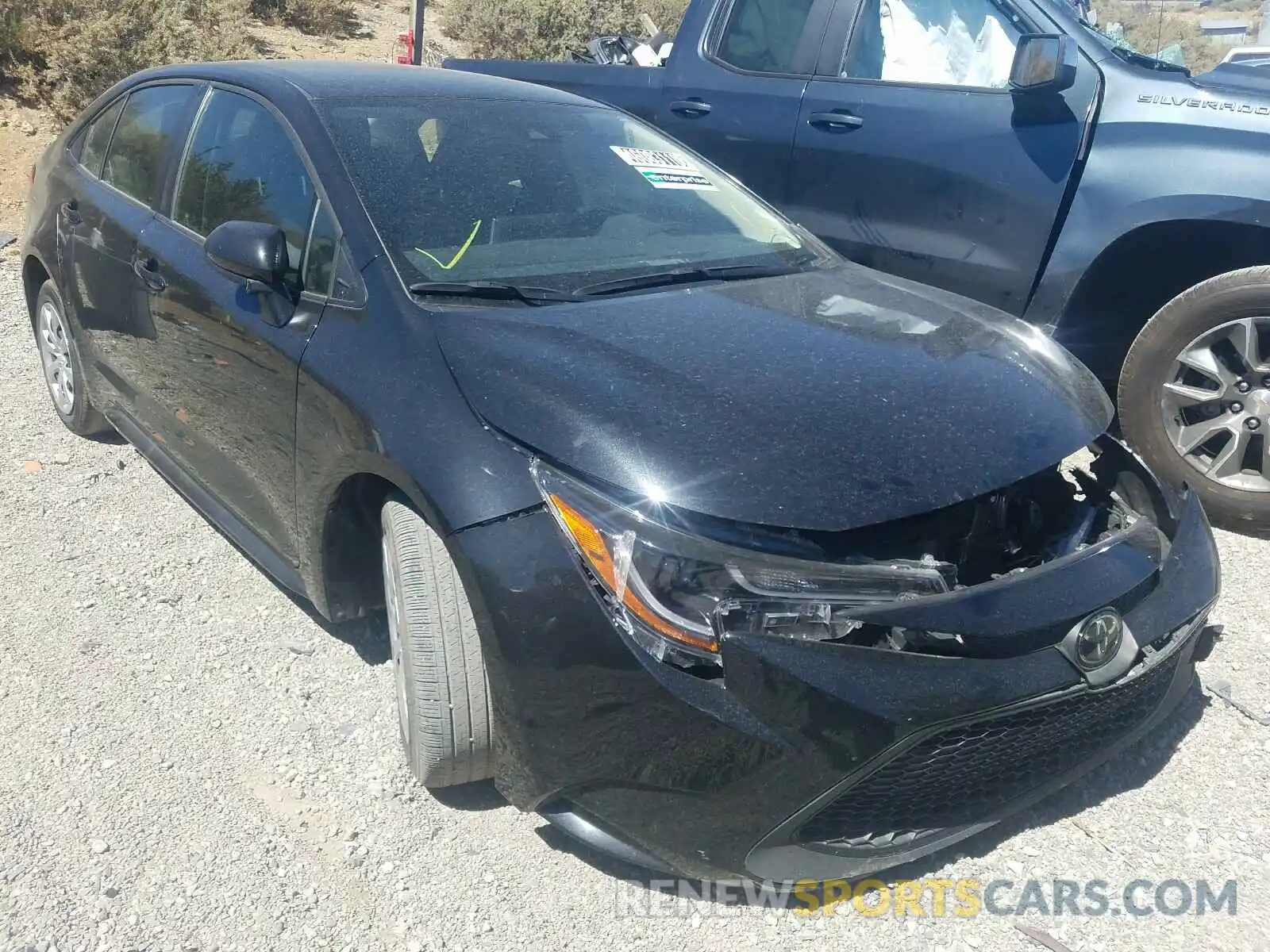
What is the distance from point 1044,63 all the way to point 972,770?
2771 mm

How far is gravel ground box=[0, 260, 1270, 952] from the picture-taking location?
227cm

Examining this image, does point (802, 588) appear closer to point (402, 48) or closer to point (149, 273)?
point (149, 273)

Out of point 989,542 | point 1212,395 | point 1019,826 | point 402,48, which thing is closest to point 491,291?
point 989,542

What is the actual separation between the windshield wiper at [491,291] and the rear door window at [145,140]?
1533 mm

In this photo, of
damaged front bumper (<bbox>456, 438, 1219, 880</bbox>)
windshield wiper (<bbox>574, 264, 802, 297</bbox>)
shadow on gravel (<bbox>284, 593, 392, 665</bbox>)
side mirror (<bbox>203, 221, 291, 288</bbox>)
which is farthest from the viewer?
shadow on gravel (<bbox>284, 593, 392, 665</bbox>)

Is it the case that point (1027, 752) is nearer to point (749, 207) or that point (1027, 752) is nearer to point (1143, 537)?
point (1143, 537)

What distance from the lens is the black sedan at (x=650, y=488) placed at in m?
2.02

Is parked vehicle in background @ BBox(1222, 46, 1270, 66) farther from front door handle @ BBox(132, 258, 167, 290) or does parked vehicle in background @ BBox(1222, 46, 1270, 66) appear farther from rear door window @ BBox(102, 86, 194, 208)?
front door handle @ BBox(132, 258, 167, 290)

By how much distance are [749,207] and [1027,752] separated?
2025 mm

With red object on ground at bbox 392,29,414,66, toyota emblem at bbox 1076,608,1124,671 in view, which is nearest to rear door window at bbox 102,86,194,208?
toyota emblem at bbox 1076,608,1124,671

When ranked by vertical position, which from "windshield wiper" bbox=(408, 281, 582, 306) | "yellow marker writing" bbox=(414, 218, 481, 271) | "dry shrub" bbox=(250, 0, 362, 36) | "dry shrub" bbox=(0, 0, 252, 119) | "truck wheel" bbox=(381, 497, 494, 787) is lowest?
"dry shrub" bbox=(250, 0, 362, 36)

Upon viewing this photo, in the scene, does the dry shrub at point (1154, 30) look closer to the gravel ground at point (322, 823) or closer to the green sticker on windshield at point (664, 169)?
the green sticker on windshield at point (664, 169)

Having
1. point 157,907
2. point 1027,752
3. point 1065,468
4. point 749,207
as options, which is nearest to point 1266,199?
point 1065,468

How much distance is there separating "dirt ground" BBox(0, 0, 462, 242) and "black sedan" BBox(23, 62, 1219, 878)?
17.9 ft
